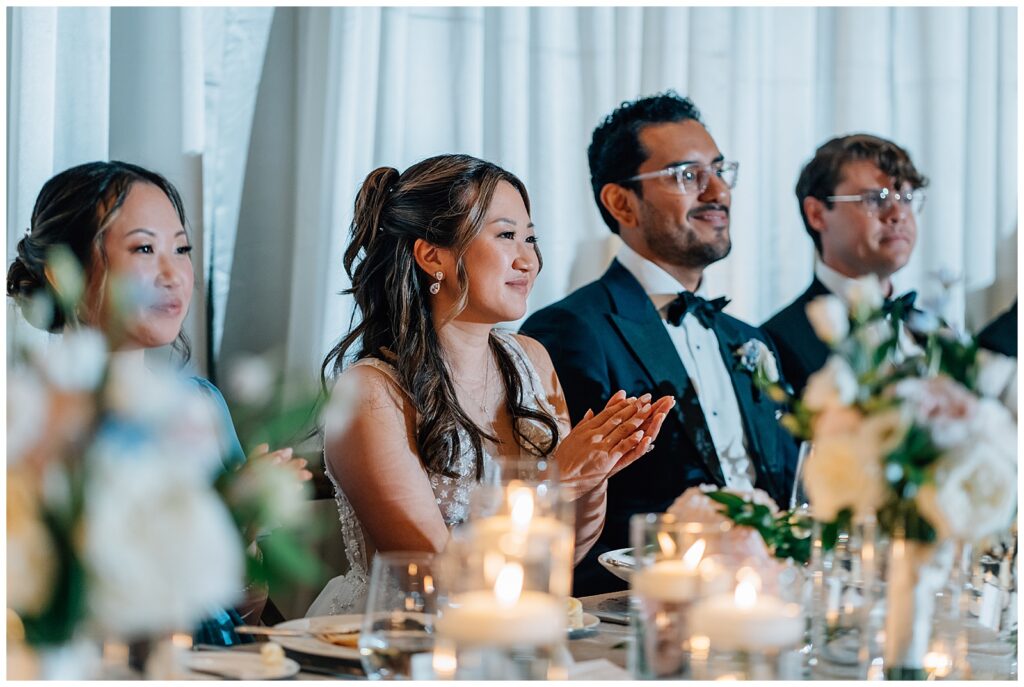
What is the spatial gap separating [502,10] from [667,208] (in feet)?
2.23

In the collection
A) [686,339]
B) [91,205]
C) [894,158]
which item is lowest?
[686,339]

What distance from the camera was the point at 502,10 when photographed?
312 cm

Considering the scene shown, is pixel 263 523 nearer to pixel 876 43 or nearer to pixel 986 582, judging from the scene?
pixel 986 582

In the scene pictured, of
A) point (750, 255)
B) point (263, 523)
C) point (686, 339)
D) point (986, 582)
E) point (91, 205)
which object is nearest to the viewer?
point (263, 523)

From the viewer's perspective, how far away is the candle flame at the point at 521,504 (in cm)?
143

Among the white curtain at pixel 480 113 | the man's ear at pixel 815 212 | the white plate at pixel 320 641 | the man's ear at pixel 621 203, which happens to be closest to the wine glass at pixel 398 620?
the white plate at pixel 320 641

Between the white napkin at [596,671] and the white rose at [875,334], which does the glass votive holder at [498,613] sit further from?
the white rose at [875,334]

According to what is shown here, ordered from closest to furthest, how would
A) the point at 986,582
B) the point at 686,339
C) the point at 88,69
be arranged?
the point at 986,582 < the point at 88,69 < the point at 686,339

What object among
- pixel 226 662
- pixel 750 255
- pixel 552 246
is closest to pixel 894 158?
pixel 750 255

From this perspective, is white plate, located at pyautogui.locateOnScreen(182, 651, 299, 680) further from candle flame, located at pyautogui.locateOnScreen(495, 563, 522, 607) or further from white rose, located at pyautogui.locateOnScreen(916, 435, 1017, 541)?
white rose, located at pyautogui.locateOnScreen(916, 435, 1017, 541)

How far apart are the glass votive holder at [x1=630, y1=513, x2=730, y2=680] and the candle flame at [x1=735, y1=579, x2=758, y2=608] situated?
2 cm

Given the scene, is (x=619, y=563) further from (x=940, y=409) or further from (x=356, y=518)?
(x=940, y=409)

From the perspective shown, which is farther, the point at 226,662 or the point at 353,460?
the point at 353,460

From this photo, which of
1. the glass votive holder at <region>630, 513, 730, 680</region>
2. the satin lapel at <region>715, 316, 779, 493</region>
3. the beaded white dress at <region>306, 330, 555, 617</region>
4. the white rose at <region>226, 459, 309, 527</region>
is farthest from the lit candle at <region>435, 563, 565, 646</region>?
the satin lapel at <region>715, 316, 779, 493</region>
